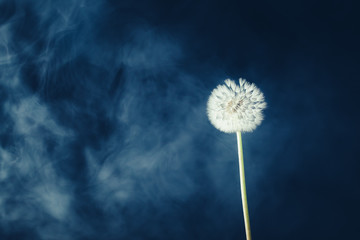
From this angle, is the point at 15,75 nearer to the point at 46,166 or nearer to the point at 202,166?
the point at 46,166

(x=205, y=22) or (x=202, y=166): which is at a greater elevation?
(x=205, y=22)

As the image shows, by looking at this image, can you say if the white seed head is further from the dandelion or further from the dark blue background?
the dark blue background

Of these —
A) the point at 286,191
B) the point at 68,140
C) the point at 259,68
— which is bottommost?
the point at 286,191

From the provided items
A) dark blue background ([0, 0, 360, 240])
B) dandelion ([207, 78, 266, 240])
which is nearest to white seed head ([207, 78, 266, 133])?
dandelion ([207, 78, 266, 240])

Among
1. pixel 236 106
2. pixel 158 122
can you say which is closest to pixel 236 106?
pixel 236 106

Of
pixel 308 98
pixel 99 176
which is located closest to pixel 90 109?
pixel 99 176

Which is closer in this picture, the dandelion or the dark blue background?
the dandelion

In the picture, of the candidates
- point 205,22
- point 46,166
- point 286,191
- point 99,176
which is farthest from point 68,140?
point 286,191
